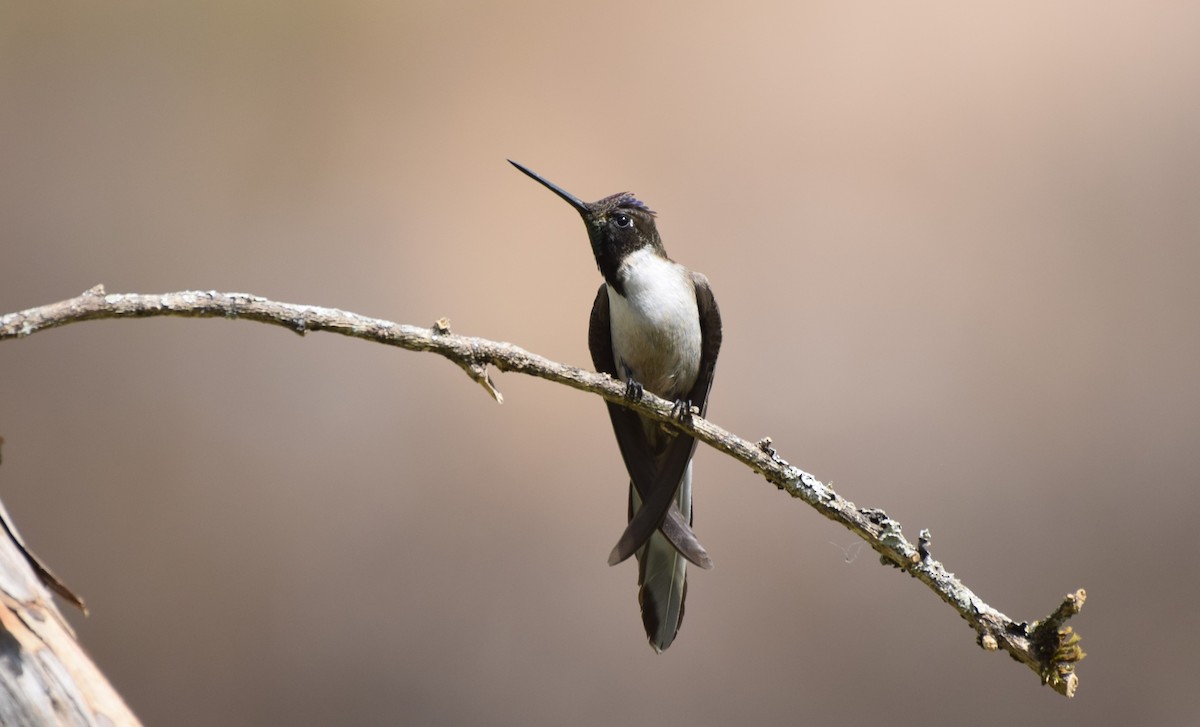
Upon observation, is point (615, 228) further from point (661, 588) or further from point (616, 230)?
point (661, 588)

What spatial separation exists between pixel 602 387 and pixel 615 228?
684mm

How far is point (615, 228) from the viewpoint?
8.45 feet

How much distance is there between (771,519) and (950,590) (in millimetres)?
1473

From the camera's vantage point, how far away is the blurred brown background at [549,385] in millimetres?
3008

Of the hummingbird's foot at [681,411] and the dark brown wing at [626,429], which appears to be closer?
the hummingbird's foot at [681,411]

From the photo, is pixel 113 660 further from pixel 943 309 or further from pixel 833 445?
pixel 943 309

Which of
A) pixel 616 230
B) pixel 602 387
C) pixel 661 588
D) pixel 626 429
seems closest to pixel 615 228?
pixel 616 230

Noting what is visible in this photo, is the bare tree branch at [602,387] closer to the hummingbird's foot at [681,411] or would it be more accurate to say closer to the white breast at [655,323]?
the hummingbird's foot at [681,411]

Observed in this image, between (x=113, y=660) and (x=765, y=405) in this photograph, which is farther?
(x=765, y=405)

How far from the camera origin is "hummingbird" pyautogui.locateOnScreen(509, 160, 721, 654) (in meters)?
2.45

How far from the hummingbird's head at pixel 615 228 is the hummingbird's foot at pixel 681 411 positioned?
49cm

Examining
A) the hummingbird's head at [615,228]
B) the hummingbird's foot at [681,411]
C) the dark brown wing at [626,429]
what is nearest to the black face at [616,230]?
the hummingbird's head at [615,228]

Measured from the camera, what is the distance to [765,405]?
3.27 metres

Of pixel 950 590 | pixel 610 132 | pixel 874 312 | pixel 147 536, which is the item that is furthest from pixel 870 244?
pixel 147 536
